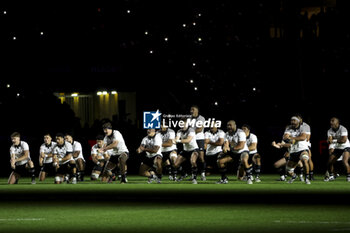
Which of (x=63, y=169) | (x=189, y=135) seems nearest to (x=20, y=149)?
(x=63, y=169)

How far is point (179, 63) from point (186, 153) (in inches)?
528

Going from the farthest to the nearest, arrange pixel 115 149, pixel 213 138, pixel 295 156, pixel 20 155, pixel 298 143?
pixel 213 138 < pixel 20 155 < pixel 115 149 < pixel 295 156 < pixel 298 143

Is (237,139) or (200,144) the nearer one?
(237,139)

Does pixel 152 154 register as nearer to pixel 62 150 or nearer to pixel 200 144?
pixel 200 144

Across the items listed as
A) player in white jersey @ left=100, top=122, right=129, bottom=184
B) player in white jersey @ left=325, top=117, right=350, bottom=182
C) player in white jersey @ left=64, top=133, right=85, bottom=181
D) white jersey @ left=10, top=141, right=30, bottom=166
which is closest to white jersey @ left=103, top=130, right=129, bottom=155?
player in white jersey @ left=100, top=122, right=129, bottom=184

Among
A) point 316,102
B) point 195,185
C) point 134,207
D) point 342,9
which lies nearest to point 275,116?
point 316,102

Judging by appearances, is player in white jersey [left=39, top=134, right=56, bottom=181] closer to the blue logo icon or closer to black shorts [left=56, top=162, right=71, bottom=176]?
black shorts [left=56, top=162, right=71, bottom=176]

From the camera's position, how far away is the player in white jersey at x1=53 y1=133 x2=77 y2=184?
28.7 m

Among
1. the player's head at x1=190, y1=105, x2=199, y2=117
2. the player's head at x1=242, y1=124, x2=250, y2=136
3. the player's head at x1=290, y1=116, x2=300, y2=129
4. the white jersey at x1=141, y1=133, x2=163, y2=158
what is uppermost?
the player's head at x1=190, y1=105, x2=199, y2=117

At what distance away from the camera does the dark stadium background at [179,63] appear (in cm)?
3828

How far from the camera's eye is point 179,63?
4247cm

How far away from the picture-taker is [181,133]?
96.7 feet

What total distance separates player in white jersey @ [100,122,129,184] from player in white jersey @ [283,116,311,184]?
17.3ft

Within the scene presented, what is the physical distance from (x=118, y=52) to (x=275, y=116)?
872 centimetres
